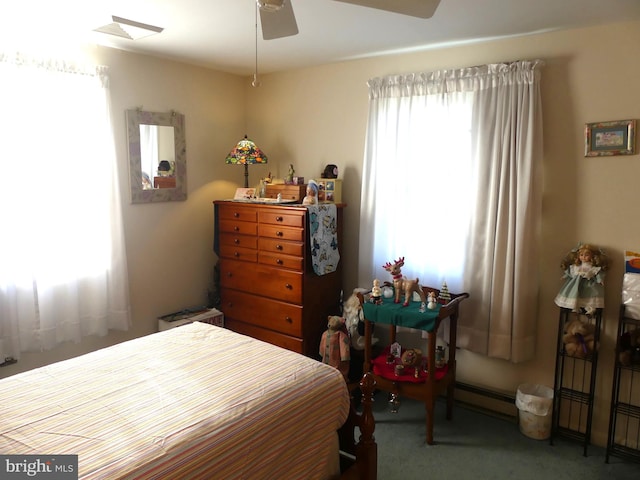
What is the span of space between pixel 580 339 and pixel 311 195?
2.12 m

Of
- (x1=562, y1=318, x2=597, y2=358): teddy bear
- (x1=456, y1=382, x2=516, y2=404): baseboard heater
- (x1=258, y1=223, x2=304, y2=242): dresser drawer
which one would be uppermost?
(x1=258, y1=223, x2=304, y2=242): dresser drawer

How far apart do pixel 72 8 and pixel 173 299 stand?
2.37 meters

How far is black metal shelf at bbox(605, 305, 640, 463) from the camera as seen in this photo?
283 centimetres

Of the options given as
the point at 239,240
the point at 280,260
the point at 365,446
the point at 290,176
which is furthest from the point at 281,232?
the point at 365,446

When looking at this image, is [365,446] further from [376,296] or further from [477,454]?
[376,296]

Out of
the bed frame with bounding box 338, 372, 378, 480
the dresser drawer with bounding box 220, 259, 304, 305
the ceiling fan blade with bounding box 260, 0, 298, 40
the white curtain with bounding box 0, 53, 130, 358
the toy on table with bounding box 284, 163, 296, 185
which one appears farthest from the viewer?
the toy on table with bounding box 284, 163, 296, 185

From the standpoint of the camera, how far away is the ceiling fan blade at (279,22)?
1.80 m

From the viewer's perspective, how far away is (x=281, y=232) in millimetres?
3770

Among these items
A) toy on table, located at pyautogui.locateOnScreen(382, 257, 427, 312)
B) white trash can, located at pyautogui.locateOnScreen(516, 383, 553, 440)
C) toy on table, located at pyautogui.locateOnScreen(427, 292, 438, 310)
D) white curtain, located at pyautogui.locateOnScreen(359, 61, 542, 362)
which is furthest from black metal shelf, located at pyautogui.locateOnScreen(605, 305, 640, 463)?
toy on table, located at pyautogui.locateOnScreen(382, 257, 427, 312)

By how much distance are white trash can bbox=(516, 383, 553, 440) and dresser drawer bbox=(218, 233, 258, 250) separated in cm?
228

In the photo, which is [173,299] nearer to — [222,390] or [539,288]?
[222,390]

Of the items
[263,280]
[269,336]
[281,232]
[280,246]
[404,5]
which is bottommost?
[269,336]

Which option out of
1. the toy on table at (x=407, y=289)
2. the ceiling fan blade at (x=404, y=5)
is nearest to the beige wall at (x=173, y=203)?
the toy on table at (x=407, y=289)

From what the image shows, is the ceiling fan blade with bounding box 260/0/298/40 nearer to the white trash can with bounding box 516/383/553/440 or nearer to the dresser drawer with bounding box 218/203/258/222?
the dresser drawer with bounding box 218/203/258/222
